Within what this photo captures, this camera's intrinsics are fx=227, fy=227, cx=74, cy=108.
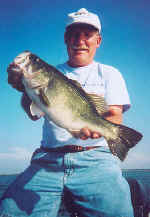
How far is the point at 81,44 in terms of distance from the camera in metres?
4.84

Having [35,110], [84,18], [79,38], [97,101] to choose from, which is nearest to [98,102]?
[97,101]

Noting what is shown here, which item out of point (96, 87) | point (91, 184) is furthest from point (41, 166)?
point (96, 87)

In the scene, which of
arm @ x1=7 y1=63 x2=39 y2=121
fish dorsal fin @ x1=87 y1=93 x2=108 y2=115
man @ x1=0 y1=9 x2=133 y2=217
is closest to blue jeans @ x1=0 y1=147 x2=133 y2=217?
man @ x1=0 y1=9 x2=133 y2=217

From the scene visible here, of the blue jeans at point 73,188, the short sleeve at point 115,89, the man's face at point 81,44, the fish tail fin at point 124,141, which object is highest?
the man's face at point 81,44

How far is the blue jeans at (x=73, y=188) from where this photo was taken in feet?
13.0

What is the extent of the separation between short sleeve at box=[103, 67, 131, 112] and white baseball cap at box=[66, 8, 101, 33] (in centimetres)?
111

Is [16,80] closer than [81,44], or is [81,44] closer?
[16,80]

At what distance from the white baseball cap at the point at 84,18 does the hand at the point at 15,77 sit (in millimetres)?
1845

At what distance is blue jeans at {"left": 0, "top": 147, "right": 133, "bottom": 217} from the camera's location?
3959 millimetres

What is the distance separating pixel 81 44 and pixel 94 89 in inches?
40.6

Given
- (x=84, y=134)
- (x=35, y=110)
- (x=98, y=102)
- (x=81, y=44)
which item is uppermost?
(x=81, y=44)

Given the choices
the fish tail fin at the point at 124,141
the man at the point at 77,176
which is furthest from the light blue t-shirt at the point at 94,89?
the fish tail fin at the point at 124,141

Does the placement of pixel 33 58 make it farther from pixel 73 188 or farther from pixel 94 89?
pixel 73 188

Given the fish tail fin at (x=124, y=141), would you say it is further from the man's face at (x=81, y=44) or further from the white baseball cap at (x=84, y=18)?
the white baseball cap at (x=84, y=18)
